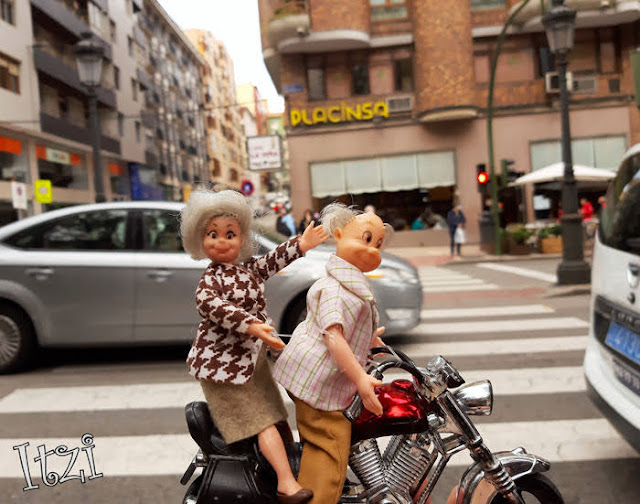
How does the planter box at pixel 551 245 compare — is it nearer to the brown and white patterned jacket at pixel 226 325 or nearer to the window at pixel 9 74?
the brown and white patterned jacket at pixel 226 325

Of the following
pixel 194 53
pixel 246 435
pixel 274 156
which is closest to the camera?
pixel 246 435

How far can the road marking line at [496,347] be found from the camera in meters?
6.31

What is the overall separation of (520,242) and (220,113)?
204 ft

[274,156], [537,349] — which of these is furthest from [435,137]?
[537,349]

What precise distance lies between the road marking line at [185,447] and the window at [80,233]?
7.67ft

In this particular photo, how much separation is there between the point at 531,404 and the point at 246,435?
3.00 m

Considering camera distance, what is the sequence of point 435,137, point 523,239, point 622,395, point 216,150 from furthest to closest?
1. point 216,150
2. point 435,137
3. point 523,239
4. point 622,395

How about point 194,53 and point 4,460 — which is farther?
point 194,53

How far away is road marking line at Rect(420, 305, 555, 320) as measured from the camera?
8.67 meters

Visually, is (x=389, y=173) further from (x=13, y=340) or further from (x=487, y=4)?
(x=13, y=340)

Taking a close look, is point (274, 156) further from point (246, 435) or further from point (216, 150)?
A: point (216, 150)

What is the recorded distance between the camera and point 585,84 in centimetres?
2512

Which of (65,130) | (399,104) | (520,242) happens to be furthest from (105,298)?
(65,130)

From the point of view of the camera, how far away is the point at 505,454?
7.75 ft
